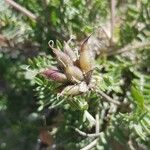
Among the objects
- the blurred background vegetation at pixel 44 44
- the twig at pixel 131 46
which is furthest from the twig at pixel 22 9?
the twig at pixel 131 46

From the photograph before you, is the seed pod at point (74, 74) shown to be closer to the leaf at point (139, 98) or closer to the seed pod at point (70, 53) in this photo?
the seed pod at point (70, 53)

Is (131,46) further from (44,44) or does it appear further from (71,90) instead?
(71,90)

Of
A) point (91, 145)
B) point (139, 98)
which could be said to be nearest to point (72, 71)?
point (139, 98)

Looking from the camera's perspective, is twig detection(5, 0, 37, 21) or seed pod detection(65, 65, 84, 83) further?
twig detection(5, 0, 37, 21)

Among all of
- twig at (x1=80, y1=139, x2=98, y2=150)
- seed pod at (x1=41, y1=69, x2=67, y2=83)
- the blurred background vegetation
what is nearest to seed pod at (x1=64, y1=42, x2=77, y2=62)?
seed pod at (x1=41, y1=69, x2=67, y2=83)

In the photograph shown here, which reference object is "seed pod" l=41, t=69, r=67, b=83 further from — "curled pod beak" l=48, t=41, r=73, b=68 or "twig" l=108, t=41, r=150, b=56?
"twig" l=108, t=41, r=150, b=56

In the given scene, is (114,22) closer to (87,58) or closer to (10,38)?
(10,38)
